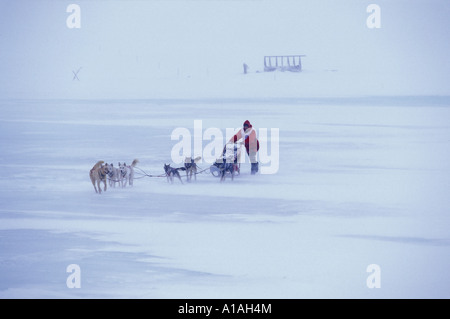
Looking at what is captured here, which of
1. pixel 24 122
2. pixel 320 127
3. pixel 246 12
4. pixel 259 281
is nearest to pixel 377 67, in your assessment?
pixel 246 12

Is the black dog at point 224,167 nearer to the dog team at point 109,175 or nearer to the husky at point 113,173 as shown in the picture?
the dog team at point 109,175

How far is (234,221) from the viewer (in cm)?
561

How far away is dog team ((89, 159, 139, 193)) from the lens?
6.52m

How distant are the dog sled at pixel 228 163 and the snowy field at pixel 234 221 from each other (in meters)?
0.12

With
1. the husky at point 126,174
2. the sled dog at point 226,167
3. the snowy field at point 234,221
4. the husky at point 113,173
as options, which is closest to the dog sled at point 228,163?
the sled dog at point 226,167

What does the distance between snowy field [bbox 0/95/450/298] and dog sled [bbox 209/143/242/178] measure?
0.12 meters

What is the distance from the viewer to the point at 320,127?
11.2m

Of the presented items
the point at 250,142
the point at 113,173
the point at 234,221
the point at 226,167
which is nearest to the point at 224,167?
the point at 226,167

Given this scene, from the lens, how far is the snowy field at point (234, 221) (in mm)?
4367

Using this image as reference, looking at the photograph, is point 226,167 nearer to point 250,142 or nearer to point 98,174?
point 250,142

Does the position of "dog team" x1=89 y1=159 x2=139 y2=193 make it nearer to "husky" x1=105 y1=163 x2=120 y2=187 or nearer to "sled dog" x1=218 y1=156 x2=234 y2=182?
"husky" x1=105 y1=163 x2=120 y2=187

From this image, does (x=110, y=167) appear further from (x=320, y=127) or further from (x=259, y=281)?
(x=320, y=127)

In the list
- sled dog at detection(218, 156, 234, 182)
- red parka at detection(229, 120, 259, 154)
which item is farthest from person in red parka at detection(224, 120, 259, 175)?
sled dog at detection(218, 156, 234, 182)
